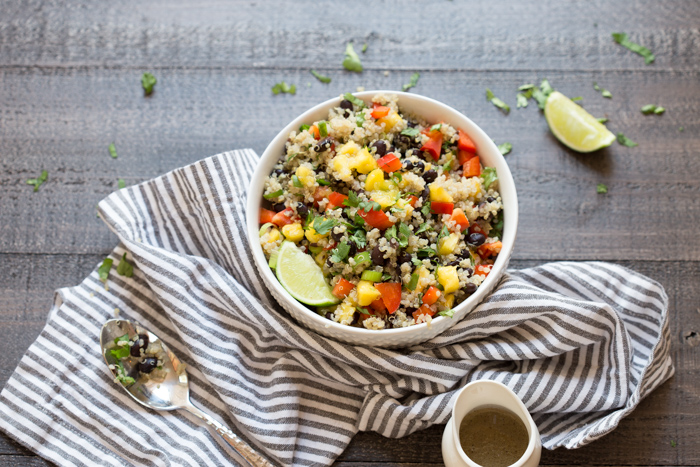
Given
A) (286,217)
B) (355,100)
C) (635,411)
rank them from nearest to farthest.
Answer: (286,217) → (355,100) → (635,411)

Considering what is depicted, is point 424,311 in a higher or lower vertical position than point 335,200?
lower

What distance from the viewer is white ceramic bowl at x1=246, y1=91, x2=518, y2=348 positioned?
8.41 ft

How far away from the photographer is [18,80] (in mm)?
3518

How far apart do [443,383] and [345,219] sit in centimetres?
93

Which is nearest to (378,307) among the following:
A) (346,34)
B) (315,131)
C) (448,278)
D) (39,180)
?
(448,278)

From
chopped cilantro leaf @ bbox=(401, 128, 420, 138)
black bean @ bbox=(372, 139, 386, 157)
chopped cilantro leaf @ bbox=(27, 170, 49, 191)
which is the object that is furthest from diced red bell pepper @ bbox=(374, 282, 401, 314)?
chopped cilantro leaf @ bbox=(27, 170, 49, 191)

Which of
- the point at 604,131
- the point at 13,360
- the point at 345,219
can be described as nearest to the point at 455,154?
the point at 345,219

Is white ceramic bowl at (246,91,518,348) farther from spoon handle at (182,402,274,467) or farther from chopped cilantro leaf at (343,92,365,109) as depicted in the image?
spoon handle at (182,402,274,467)

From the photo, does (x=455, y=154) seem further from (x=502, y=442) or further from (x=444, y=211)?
(x=502, y=442)

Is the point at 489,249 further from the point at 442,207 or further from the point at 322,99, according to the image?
the point at 322,99

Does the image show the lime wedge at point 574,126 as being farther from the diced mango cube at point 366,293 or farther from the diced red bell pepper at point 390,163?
the diced mango cube at point 366,293

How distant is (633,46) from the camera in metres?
3.56

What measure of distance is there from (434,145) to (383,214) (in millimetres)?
455

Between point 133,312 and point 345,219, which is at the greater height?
point 345,219
